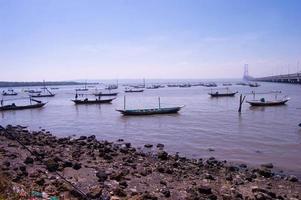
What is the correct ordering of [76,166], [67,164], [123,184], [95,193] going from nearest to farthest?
[95,193] < [123,184] < [76,166] < [67,164]

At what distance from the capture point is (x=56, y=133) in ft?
114

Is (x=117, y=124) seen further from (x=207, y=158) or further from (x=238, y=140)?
(x=207, y=158)

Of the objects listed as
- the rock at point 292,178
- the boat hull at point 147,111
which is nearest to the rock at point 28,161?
the rock at point 292,178

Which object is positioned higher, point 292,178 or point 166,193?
point 166,193

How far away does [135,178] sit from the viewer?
53.6 ft

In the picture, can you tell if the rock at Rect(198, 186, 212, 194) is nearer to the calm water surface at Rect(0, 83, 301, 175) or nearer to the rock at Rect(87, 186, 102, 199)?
the rock at Rect(87, 186, 102, 199)

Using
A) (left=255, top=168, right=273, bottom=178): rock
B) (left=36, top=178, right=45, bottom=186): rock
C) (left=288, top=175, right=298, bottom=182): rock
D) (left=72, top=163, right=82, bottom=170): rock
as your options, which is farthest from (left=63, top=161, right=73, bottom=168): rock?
(left=288, top=175, right=298, bottom=182): rock

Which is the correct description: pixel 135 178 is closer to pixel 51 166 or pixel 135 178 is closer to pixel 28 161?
pixel 51 166

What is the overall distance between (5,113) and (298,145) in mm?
44312

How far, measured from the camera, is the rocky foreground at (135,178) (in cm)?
1362

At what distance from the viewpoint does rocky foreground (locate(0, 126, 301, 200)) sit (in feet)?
44.7

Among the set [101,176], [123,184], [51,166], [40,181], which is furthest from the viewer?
[51,166]

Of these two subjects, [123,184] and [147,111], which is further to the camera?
[147,111]

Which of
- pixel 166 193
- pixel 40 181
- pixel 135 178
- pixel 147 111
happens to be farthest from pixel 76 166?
pixel 147 111
